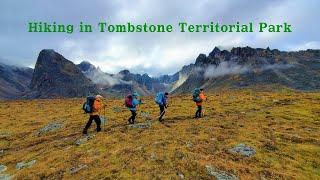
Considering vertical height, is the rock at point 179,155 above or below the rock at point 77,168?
above

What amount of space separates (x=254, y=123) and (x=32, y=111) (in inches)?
1743

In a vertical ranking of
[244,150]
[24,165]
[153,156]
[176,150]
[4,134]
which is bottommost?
[24,165]

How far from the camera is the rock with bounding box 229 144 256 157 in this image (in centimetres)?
2972

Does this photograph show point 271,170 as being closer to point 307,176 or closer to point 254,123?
point 307,176

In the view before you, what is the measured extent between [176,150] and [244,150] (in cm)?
550

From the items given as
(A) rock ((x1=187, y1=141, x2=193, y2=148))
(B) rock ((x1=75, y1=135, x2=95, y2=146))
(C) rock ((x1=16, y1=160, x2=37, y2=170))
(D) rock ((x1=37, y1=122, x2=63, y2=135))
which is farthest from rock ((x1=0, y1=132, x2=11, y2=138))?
(A) rock ((x1=187, y1=141, x2=193, y2=148))

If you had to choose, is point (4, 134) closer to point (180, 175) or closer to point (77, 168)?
point (77, 168)

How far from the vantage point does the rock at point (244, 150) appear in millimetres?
29716

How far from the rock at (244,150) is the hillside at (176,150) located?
33 cm

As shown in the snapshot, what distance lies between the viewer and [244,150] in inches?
1193

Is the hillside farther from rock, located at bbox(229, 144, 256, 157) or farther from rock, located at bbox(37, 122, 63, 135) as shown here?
rock, located at bbox(229, 144, 256, 157)

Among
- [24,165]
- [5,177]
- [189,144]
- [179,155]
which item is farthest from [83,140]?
[179,155]

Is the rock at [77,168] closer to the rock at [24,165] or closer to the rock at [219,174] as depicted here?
the rock at [24,165]

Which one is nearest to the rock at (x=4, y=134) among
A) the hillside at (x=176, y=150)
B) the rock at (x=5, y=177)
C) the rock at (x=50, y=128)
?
the hillside at (x=176, y=150)
